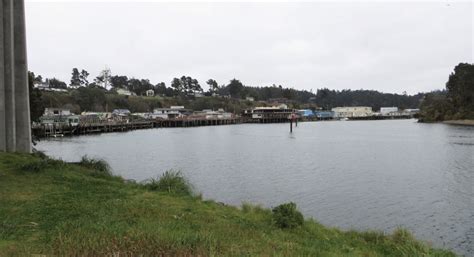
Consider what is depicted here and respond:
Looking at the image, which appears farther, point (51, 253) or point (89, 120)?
point (89, 120)

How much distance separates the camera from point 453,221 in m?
20.0

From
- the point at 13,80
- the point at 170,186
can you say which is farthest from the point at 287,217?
the point at 13,80

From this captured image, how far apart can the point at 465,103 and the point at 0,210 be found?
491 ft

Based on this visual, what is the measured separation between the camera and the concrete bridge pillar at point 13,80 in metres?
24.2

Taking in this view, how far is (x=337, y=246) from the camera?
36.9 feet

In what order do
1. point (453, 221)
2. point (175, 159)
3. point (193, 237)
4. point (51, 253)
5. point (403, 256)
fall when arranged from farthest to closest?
point (175, 159)
point (453, 221)
point (403, 256)
point (193, 237)
point (51, 253)

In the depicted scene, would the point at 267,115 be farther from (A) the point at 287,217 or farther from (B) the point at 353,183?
(A) the point at 287,217

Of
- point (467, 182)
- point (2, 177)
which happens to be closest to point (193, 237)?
point (2, 177)

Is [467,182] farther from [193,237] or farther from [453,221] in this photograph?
[193,237]

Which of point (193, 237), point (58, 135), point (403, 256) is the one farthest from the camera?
point (58, 135)

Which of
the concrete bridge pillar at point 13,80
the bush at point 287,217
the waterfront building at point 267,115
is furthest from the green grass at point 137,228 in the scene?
the waterfront building at point 267,115

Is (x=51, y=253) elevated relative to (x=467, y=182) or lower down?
elevated

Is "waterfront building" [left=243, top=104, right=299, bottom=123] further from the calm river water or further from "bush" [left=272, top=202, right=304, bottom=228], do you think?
"bush" [left=272, top=202, right=304, bottom=228]

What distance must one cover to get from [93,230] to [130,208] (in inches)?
125
